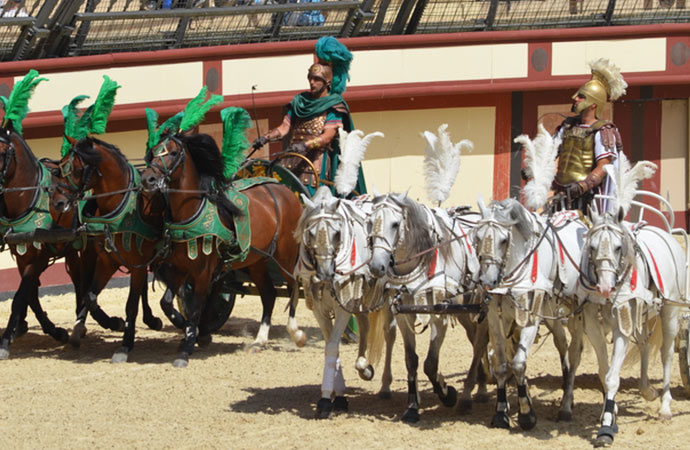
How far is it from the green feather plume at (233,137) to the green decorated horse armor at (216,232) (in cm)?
31

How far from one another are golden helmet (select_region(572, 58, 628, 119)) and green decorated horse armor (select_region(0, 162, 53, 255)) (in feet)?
15.8

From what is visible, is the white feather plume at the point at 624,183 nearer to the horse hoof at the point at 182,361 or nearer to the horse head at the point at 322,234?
the horse head at the point at 322,234

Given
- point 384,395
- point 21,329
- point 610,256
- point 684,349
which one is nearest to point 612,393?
point 610,256

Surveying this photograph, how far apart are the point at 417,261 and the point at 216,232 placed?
276 cm

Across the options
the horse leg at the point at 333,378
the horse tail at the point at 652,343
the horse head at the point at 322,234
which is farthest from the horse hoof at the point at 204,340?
the horse tail at the point at 652,343

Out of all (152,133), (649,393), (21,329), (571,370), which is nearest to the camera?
(571,370)

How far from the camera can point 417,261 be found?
8.41 m

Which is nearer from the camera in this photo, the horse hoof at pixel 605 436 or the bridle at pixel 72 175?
the horse hoof at pixel 605 436

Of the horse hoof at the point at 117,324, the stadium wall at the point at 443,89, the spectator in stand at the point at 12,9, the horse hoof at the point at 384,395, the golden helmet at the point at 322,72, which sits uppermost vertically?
the spectator in stand at the point at 12,9

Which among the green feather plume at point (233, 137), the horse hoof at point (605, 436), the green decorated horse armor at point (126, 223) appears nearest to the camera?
the horse hoof at point (605, 436)

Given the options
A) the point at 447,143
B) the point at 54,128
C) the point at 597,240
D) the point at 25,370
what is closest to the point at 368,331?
the point at 447,143

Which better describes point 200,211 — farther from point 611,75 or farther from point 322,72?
point 611,75

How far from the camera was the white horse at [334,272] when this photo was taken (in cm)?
831

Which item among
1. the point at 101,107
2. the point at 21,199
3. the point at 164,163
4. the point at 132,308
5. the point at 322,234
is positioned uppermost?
the point at 101,107
